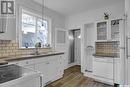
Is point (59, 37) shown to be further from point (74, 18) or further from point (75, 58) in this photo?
point (75, 58)

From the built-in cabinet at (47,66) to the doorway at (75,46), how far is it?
247 cm

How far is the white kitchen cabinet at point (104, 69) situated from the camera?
10.6 feet

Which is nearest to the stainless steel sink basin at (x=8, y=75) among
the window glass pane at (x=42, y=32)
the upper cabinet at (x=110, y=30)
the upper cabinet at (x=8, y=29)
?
the upper cabinet at (x=8, y=29)

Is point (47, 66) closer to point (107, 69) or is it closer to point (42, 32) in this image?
point (42, 32)

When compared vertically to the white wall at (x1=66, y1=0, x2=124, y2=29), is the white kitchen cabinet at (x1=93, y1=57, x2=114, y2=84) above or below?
below

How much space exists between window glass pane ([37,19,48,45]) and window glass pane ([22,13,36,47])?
0.22 meters

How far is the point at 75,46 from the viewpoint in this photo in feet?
20.9

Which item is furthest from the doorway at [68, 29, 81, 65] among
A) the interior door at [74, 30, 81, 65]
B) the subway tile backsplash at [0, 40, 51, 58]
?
the subway tile backsplash at [0, 40, 51, 58]

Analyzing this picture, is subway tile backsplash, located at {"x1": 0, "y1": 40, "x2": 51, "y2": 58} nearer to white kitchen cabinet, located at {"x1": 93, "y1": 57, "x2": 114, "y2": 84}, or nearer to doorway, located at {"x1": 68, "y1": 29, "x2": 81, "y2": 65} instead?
white kitchen cabinet, located at {"x1": 93, "y1": 57, "x2": 114, "y2": 84}

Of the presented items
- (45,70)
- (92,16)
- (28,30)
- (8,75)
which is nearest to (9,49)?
Answer: (28,30)

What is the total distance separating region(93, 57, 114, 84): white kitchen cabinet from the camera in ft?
10.6

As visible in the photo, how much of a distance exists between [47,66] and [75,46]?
343 cm

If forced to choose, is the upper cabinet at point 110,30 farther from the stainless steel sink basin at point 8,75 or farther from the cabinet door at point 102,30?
the stainless steel sink basin at point 8,75

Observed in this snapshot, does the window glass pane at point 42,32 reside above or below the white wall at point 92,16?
below
